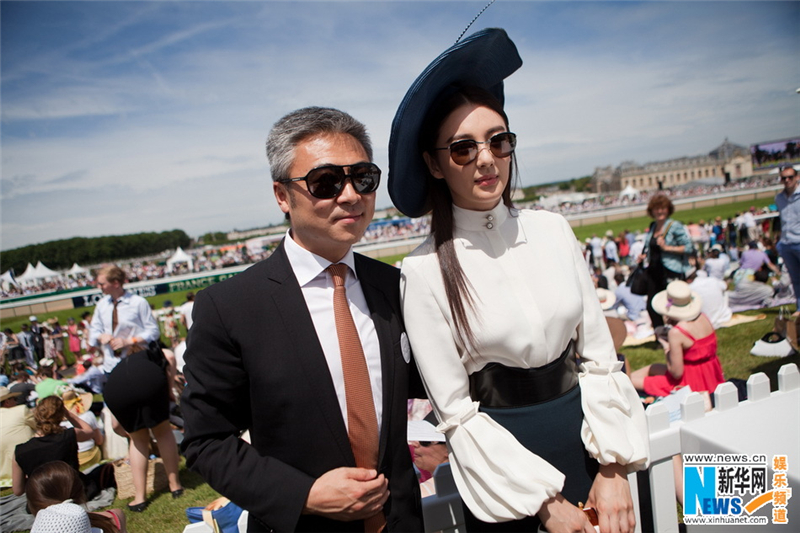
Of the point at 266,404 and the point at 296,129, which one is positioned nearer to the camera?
the point at 266,404

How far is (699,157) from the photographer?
112312mm

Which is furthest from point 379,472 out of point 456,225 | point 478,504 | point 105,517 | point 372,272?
point 105,517

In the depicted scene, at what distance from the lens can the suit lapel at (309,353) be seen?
1.67 meters

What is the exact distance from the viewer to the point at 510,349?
1.73m

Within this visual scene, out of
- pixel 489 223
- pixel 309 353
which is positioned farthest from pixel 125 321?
pixel 489 223

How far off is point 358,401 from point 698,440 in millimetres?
1800

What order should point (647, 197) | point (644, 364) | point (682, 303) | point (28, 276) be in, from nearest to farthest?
point (682, 303), point (644, 364), point (28, 276), point (647, 197)

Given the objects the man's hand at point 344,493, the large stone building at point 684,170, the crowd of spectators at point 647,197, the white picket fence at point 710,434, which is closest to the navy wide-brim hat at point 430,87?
the man's hand at point 344,493

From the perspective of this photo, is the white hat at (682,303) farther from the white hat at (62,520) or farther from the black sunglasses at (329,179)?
the white hat at (62,520)

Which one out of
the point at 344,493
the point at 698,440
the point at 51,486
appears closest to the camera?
the point at 344,493

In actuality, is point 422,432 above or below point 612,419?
below

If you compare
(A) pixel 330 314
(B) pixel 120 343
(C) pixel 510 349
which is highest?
(A) pixel 330 314

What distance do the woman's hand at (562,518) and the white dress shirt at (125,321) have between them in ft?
16.7

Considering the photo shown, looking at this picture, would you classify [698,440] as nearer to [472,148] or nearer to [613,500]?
[613,500]
